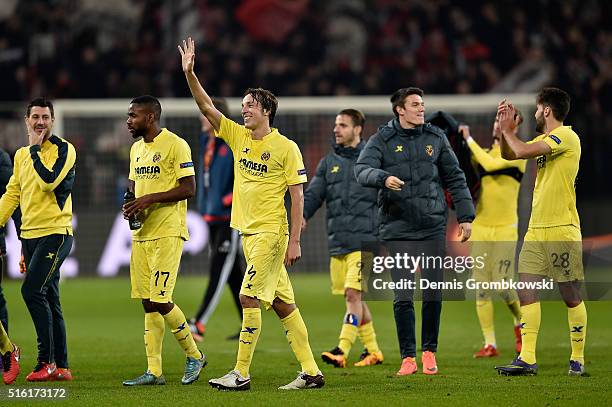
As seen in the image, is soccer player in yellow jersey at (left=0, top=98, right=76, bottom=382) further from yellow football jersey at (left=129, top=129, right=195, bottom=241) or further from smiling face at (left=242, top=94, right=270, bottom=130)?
smiling face at (left=242, top=94, right=270, bottom=130)

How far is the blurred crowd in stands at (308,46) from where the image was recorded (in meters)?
21.5

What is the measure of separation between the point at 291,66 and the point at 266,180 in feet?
46.7

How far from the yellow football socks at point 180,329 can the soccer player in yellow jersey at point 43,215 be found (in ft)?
3.22

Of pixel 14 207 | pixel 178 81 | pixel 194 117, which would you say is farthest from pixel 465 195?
pixel 178 81

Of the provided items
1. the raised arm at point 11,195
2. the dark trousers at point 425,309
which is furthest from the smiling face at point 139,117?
the dark trousers at point 425,309

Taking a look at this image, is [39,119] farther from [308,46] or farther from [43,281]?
[308,46]

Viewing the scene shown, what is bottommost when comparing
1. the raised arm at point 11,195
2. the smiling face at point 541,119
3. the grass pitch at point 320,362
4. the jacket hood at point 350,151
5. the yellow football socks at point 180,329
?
the grass pitch at point 320,362

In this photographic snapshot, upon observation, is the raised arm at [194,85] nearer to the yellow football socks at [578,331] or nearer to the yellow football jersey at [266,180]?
the yellow football jersey at [266,180]

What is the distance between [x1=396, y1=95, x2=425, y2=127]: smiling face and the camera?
8992mm

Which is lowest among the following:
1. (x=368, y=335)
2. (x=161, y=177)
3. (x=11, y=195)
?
(x=368, y=335)

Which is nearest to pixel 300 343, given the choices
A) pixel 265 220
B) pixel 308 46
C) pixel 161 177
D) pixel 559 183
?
pixel 265 220

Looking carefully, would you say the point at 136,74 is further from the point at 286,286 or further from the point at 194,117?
the point at 286,286

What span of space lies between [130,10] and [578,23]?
31.3 feet

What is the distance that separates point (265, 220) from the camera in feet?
26.5
